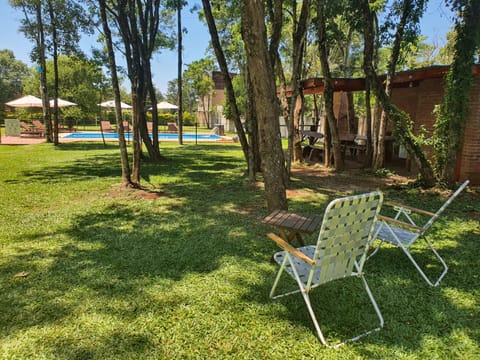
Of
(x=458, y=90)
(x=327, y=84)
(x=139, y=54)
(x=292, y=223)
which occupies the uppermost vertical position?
(x=139, y=54)

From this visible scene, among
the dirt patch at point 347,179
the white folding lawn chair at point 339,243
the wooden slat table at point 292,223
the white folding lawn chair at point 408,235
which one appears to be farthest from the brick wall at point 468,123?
the white folding lawn chair at point 339,243

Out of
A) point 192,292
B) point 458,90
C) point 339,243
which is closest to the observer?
point 339,243

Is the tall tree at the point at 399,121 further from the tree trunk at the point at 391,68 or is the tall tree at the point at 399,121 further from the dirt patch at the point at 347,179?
the dirt patch at the point at 347,179

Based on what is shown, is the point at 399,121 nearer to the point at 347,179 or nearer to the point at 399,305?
the point at 347,179

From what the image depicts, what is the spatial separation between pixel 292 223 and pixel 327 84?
21.9 feet

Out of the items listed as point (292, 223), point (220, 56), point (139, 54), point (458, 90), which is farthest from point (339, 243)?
point (139, 54)

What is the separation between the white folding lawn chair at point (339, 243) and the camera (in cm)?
224

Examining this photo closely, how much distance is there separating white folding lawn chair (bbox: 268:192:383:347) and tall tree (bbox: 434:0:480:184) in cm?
537

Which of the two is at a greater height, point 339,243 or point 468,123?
point 468,123

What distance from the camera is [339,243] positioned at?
2.38 metres

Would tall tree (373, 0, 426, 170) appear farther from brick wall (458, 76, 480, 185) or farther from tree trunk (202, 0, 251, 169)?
tree trunk (202, 0, 251, 169)

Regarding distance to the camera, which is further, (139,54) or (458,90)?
(139,54)

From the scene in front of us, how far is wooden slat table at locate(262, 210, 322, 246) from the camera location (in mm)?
3049

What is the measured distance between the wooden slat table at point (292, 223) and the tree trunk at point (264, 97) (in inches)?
19.1
